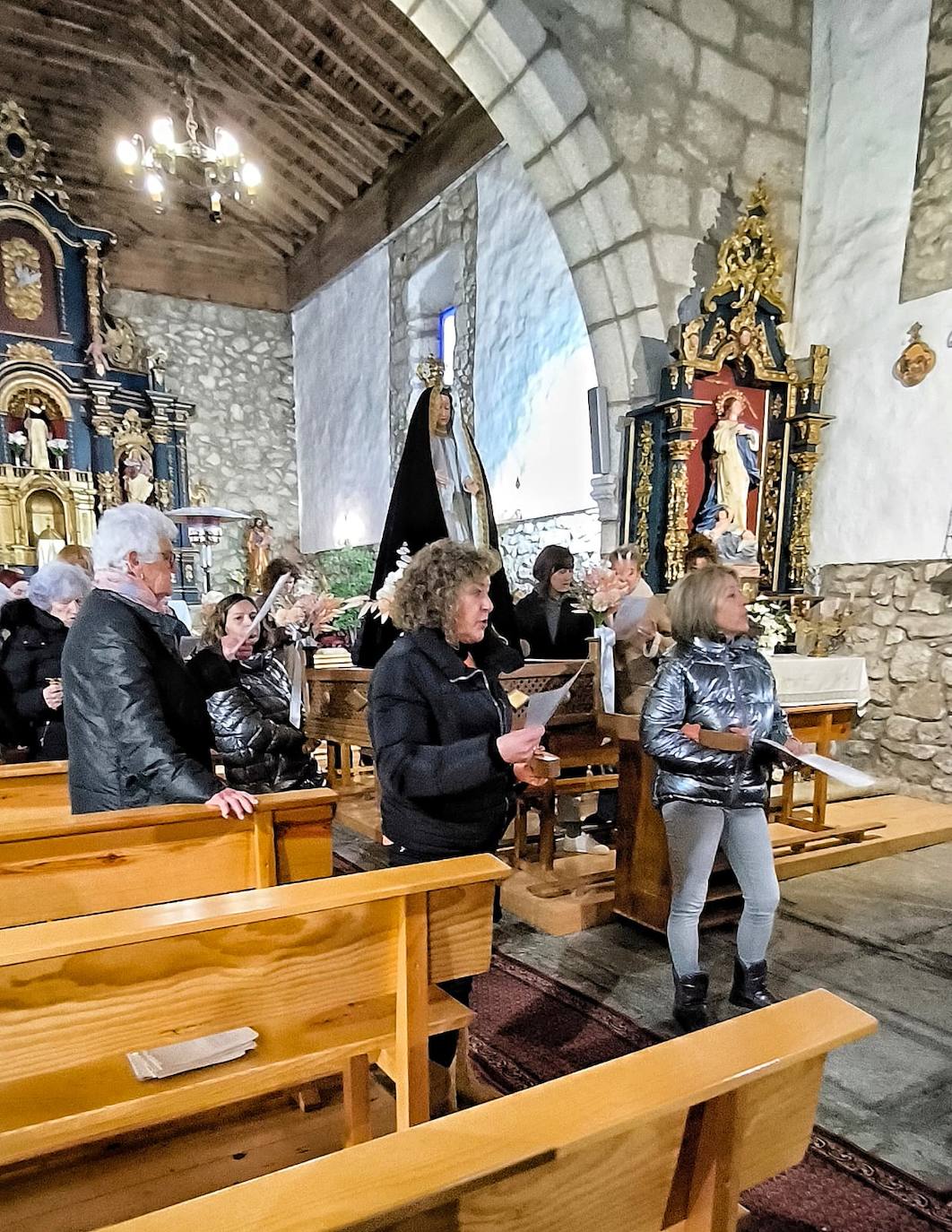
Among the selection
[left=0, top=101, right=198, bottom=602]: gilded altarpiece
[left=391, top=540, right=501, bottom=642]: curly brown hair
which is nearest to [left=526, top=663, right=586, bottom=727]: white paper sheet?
[left=391, top=540, right=501, bottom=642]: curly brown hair

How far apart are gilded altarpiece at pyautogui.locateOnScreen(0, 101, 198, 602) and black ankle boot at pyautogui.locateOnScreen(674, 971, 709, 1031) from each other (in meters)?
9.68

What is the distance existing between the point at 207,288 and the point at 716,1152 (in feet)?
42.6

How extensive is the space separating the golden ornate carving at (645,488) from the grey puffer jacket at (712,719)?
2.93m

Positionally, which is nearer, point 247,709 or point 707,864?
point 707,864

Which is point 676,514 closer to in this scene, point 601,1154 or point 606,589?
point 606,589

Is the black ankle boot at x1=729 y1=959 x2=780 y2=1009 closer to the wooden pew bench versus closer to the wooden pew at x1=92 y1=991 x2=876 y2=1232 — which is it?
the wooden pew bench

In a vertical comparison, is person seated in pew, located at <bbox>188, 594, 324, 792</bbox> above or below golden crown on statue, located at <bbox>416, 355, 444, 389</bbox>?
below

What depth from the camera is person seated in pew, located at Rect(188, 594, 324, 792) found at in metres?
2.64

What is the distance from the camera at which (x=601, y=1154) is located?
2.84ft

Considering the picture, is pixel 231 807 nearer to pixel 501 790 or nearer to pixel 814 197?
pixel 501 790

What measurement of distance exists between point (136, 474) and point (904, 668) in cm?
992

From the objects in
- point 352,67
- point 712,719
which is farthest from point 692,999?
point 352,67

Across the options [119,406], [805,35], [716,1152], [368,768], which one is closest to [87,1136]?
[716,1152]

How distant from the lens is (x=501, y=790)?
2014 mm
